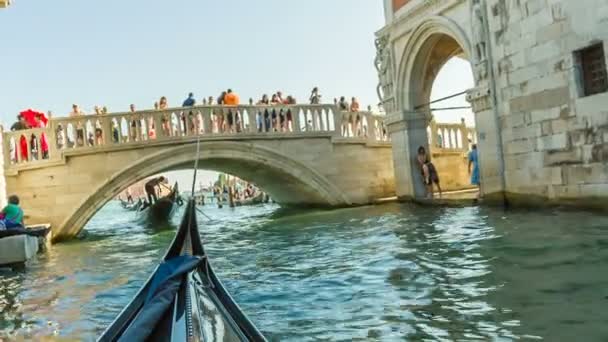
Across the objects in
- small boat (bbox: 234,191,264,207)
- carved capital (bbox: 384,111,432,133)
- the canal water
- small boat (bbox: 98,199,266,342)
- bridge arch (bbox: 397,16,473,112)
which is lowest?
the canal water

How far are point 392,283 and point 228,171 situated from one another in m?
8.48

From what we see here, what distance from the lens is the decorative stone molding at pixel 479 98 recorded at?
277 inches

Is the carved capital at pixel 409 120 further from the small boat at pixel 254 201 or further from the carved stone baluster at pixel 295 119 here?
the small boat at pixel 254 201

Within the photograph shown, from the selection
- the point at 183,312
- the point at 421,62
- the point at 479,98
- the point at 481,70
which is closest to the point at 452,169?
the point at 421,62

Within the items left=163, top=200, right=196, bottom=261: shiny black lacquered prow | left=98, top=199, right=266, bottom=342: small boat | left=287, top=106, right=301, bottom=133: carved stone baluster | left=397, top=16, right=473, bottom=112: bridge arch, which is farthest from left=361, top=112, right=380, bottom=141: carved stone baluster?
left=98, top=199, right=266, bottom=342: small boat

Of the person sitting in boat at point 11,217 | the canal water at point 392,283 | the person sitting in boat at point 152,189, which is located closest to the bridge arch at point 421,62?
the canal water at point 392,283

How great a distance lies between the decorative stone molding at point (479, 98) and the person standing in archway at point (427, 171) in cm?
174

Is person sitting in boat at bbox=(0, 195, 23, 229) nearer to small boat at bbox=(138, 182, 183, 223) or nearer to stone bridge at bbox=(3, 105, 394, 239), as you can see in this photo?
stone bridge at bbox=(3, 105, 394, 239)

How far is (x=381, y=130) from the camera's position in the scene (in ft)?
34.5

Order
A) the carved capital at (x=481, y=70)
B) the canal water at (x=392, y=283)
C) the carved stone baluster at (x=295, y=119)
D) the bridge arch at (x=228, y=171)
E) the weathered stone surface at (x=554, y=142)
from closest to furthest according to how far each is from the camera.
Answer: the canal water at (x=392, y=283)
the weathered stone surface at (x=554, y=142)
the carved capital at (x=481, y=70)
the bridge arch at (x=228, y=171)
the carved stone baluster at (x=295, y=119)

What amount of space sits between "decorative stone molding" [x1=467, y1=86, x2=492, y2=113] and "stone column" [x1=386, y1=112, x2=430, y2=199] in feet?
6.08

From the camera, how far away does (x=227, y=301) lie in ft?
7.49

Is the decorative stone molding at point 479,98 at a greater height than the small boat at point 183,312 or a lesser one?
greater

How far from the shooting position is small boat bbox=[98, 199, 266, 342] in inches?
68.6
